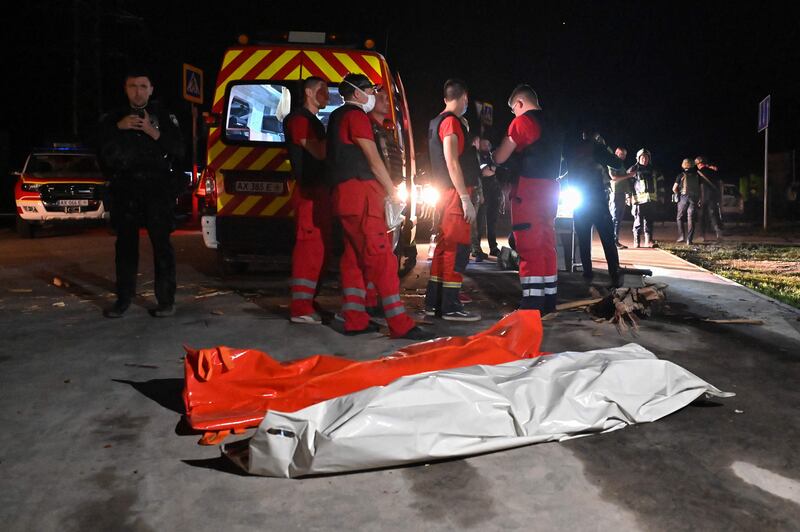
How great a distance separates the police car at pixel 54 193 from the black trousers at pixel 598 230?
1019 cm

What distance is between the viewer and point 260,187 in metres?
8.88

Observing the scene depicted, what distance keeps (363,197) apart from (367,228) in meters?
0.24

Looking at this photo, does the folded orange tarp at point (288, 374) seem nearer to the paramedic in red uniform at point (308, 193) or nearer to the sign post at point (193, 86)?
the paramedic in red uniform at point (308, 193)

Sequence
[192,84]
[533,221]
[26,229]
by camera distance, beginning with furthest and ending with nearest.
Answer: [192,84] < [26,229] < [533,221]

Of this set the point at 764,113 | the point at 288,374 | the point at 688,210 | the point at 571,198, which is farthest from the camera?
the point at 764,113

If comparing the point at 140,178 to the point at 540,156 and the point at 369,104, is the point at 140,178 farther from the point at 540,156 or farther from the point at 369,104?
the point at 540,156

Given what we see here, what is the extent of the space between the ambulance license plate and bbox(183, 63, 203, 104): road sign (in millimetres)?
9090

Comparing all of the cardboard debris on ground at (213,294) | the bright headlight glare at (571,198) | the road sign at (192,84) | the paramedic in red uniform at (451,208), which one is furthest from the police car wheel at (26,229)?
the paramedic in red uniform at (451,208)

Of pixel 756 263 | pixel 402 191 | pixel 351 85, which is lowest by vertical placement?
pixel 756 263

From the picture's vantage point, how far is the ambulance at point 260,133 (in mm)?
8781

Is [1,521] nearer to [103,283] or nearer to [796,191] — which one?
[103,283]

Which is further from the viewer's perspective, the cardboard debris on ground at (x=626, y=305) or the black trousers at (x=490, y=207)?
the black trousers at (x=490, y=207)

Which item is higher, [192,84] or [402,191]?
[192,84]

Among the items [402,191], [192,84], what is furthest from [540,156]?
[192,84]
